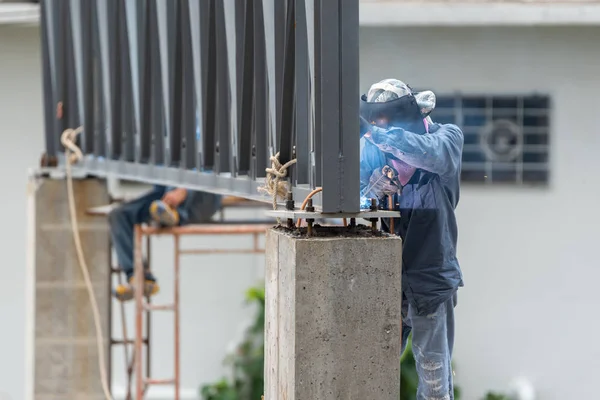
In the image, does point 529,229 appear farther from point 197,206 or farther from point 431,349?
point 431,349

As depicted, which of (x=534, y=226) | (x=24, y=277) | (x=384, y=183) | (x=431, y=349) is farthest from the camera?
(x=24, y=277)

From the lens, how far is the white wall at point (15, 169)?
1261cm

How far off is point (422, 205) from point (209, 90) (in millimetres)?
2366

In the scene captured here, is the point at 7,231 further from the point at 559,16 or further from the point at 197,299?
the point at 559,16

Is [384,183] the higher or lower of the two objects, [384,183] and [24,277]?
the higher

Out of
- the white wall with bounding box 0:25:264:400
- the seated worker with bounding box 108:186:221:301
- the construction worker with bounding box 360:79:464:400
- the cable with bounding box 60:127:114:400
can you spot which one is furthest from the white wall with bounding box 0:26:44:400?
the construction worker with bounding box 360:79:464:400

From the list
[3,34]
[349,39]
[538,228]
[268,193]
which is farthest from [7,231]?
[349,39]

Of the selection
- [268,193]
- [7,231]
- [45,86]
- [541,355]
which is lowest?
[541,355]

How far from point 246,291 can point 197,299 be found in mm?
565

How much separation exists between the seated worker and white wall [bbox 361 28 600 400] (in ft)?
9.45

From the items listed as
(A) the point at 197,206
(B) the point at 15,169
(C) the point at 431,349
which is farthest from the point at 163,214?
(C) the point at 431,349

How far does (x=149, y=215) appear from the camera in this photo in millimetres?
9703

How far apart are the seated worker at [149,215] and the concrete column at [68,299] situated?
217 millimetres

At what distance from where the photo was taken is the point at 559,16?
11.4m
